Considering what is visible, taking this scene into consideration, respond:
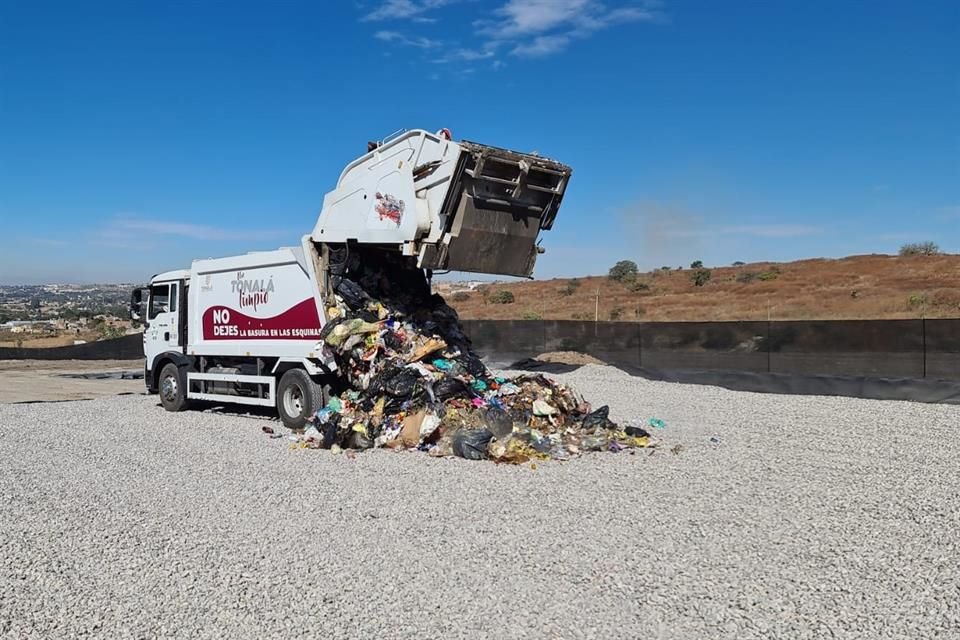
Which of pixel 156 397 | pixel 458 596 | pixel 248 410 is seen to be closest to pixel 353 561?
pixel 458 596

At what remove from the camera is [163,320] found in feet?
50.2

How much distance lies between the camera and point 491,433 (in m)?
9.40

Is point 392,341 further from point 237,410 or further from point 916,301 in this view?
point 916,301

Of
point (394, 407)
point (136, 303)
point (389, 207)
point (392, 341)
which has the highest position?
Result: point (389, 207)

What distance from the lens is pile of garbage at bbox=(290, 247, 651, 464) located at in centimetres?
954

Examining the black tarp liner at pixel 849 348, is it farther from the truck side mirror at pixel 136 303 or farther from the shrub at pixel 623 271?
the shrub at pixel 623 271

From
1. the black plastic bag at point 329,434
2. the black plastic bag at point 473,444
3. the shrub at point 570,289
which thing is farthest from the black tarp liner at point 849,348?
the shrub at point 570,289

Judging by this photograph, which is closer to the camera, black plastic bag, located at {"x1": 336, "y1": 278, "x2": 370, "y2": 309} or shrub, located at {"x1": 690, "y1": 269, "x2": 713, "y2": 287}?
black plastic bag, located at {"x1": 336, "y1": 278, "x2": 370, "y2": 309}

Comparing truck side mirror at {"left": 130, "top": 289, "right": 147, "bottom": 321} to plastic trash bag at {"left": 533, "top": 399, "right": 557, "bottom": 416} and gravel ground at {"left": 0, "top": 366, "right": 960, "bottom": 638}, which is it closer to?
gravel ground at {"left": 0, "top": 366, "right": 960, "bottom": 638}

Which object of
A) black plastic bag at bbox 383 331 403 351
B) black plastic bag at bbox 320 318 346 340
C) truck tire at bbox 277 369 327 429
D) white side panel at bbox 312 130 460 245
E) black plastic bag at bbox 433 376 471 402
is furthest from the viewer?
truck tire at bbox 277 369 327 429

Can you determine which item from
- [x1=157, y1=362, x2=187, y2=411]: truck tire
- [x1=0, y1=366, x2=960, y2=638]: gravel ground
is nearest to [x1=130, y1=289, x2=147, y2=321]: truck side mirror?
[x1=157, y1=362, x2=187, y2=411]: truck tire

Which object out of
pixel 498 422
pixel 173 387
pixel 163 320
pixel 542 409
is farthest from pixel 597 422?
pixel 163 320

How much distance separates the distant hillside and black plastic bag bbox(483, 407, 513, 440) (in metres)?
24.0

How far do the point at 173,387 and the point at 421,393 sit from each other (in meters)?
6.81
